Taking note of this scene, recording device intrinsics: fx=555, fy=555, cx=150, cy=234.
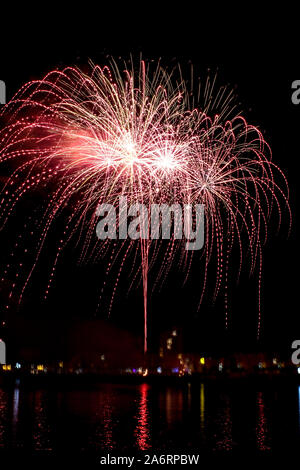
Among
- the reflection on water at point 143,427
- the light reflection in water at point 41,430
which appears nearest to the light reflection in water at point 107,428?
the reflection on water at point 143,427

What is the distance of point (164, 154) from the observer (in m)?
12.9

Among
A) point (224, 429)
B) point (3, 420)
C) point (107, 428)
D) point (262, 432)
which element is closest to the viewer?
point (262, 432)

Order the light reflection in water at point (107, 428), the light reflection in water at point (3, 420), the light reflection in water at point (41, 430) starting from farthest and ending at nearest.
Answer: the light reflection in water at point (3, 420)
the light reflection in water at point (107, 428)
the light reflection in water at point (41, 430)

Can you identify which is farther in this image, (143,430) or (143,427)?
(143,427)

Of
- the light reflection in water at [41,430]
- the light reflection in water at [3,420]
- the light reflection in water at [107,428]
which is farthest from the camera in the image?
the light reflection in water at [3,420]

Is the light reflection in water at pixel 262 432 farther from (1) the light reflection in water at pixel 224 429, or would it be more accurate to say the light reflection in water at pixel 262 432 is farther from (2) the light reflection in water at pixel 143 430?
(2) the light reflection in water at pixel 143 430

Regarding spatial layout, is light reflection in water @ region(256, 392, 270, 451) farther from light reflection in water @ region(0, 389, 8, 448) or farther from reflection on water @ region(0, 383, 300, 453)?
light reflection in water @ region(0, 389, 8, 448)

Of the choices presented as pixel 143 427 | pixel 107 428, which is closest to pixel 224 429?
pixel 143 427

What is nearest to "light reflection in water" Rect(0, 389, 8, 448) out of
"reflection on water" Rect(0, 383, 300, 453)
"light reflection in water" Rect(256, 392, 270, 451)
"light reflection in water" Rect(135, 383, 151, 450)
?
"reflection on water" Rect(0, 383, 300, 453)

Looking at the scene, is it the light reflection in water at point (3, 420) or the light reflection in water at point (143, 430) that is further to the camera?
the light reflection in water at point (3, 420)

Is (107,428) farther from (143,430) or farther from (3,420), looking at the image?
(3,420)
